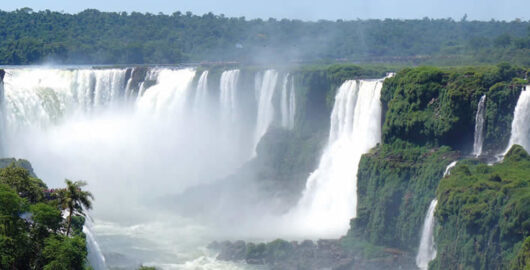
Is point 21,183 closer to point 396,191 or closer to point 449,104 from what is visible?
point 396,191

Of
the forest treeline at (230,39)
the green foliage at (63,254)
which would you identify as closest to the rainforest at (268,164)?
the green foliage at (63,254)

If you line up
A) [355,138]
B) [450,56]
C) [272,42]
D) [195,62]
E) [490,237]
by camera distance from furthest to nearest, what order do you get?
[272,42], [195,62], [450,56], [355,138], [490,237]

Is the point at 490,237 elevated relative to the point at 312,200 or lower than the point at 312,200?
lower

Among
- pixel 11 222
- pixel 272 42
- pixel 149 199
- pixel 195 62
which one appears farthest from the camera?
pixel 272 42

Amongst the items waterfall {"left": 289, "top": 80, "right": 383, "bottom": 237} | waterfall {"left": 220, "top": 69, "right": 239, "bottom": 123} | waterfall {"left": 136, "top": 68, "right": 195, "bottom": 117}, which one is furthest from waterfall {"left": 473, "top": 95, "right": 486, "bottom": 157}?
waterfall {"left": 136, "top": 68, "right": 195, "bottom": 117}

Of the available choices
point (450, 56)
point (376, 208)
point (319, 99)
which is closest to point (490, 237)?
point (376, 208)

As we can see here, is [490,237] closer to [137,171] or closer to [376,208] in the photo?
[376,208]
